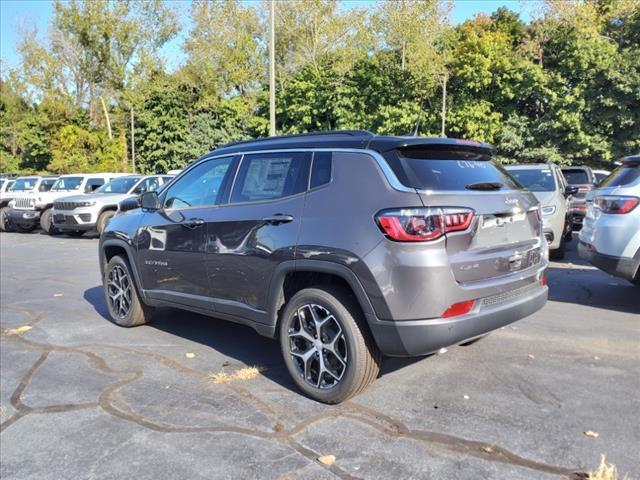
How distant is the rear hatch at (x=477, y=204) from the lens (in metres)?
3.42

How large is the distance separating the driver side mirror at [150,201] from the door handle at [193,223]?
21.8 inches

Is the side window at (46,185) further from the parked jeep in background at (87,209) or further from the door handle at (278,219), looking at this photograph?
the door handle at (278,219)

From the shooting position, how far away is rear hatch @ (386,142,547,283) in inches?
134

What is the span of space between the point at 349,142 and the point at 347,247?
802 millimetres

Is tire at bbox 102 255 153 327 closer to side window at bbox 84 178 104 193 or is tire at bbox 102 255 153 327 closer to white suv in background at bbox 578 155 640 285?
white suv in background at bbox 578 155 640 285

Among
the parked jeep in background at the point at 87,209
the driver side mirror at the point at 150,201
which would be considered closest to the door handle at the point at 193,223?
the driver side mirror at the point at 150,201

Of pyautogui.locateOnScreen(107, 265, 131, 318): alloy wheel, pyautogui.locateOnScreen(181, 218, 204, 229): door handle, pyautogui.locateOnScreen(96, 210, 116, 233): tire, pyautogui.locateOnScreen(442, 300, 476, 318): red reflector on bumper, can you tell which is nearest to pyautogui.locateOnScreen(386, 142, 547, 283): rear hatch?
pyautogui.locateOnScreen(442, 300, 476, 318): red reflector on bumper

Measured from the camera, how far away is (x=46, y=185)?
59.4 ft

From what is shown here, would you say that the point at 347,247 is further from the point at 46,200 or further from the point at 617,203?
the point at 46,200

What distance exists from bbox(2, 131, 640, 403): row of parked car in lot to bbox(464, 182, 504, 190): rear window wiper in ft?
0.03

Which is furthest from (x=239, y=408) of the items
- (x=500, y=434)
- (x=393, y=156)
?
(x=393, y=156)

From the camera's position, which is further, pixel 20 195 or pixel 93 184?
pixel 20 195

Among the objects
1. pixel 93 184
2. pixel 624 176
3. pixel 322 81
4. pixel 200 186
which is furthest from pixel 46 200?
pixel 322 81

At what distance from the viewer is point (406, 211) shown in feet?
10.8
